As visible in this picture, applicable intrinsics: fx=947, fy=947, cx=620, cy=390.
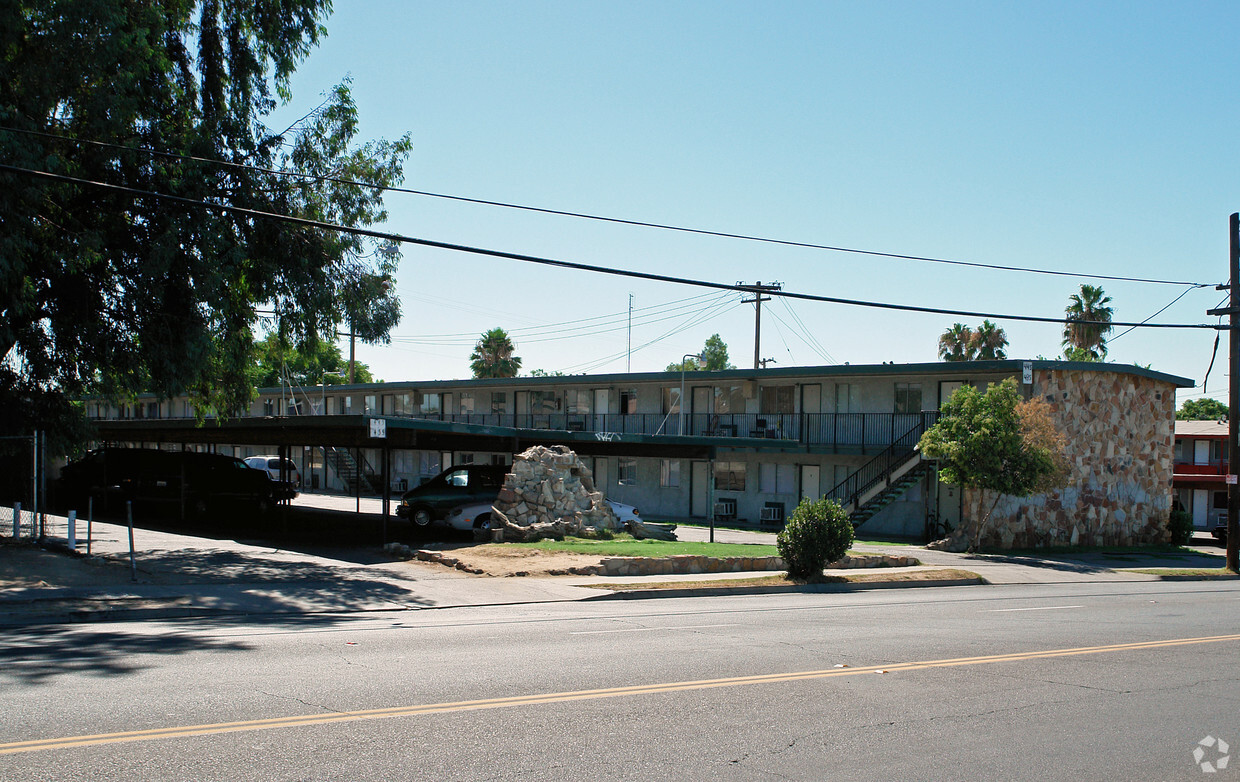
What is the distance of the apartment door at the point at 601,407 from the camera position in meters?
41.9

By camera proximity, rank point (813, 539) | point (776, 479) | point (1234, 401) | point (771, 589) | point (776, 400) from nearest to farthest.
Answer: point (771, 589), point (813, 539), point (1234, 401), point (776, 479), point (776, 400)

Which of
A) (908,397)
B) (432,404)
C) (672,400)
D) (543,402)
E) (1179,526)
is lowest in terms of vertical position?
(1179,526)

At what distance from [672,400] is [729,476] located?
14.1 ft

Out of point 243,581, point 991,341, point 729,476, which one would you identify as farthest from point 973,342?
point 243,581

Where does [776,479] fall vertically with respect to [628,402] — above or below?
below

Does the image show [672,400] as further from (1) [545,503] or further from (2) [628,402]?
(1) [545,503]

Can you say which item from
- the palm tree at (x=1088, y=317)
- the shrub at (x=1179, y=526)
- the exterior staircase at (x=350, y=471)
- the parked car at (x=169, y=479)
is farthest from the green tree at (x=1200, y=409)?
the parked car at (x=169, y=479)

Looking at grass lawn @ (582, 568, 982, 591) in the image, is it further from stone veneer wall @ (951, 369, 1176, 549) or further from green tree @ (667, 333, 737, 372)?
green tree @ (667, 333, 737, 372)

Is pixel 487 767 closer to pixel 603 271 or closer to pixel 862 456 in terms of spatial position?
pixel 603 271

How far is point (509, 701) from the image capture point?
7.32 metres

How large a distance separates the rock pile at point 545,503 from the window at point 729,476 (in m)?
14.5

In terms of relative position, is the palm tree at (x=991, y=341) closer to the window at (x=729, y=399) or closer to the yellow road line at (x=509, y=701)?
the window at (x=729, y=399)

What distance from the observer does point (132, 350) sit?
1894 cm

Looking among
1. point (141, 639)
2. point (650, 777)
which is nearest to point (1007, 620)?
point (650, 777)
